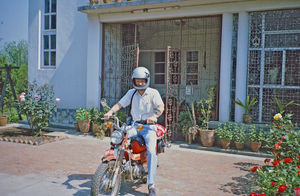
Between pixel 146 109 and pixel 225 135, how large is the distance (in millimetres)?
3321

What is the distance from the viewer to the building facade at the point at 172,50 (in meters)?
7.55

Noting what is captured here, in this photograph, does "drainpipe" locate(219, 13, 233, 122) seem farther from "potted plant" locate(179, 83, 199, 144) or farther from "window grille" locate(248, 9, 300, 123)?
"potted plant" locate(179, 83, 199, 144)

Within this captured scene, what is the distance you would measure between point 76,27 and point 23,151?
5185 mm

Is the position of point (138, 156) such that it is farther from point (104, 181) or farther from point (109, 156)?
point (104, 181)

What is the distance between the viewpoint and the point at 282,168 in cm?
389

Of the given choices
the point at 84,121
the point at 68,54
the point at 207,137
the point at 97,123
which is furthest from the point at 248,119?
the point at 68,54

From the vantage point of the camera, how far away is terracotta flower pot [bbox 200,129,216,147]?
7.55 meters

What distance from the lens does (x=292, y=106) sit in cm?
755

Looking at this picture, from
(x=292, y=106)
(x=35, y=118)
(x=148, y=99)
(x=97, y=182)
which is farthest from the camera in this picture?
(x=35, y=118)

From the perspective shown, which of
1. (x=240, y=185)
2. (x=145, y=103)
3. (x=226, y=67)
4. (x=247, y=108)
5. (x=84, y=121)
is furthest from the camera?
(x=84, y=121)

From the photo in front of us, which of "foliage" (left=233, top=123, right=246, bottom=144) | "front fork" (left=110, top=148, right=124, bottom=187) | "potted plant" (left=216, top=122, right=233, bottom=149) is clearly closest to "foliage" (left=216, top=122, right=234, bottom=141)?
"potted plant" (left=216, top=122, right=233, bottom=149)

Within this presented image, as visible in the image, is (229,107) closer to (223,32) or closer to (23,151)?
(223,32)

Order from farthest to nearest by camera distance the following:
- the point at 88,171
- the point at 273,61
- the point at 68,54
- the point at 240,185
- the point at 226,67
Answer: the point at 68,54
the point at 226,67
the point at 273,61
the point at 88,171
the point at 240,185

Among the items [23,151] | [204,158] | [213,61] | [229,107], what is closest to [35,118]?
[23,151]
